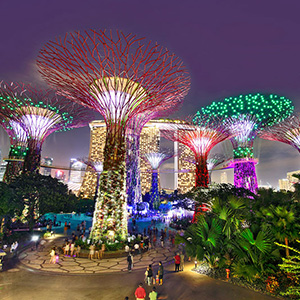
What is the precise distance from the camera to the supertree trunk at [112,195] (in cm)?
1383

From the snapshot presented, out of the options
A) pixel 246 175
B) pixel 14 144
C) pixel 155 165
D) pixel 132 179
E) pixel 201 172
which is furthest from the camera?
pixel 155 165

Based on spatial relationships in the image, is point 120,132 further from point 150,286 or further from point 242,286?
point 242,286

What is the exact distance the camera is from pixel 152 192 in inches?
1548

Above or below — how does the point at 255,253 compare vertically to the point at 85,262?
above

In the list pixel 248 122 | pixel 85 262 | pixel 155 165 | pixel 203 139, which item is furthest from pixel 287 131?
pixel 85 262

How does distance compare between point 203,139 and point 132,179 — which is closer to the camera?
point 203,139

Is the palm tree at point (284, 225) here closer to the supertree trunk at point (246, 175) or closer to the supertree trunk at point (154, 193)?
the supertree trunk at point (246, 175)

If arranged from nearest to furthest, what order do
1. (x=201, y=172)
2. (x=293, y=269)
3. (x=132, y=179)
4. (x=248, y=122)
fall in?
(x=293, y=269) < (x=201, y=172) < (x=248, y=122) < (x=132, y=179)

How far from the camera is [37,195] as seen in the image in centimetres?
2103

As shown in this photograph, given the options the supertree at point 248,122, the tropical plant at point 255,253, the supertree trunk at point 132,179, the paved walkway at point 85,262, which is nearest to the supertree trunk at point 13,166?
the supertree trunk at point 132,179

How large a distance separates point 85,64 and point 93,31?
2.10 m

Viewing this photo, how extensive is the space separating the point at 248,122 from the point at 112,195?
19584mm

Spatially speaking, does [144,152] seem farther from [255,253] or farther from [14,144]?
[255,253]

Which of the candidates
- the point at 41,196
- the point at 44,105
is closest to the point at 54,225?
the point at 41,196
